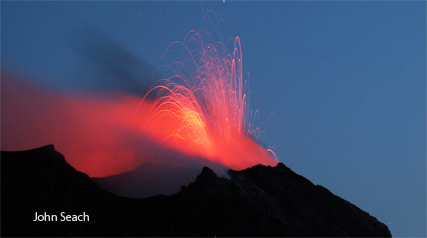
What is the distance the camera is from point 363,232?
3838cm

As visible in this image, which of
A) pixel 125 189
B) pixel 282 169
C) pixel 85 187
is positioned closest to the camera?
pixel 85 187

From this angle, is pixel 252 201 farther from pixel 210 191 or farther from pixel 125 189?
pixel 125 189

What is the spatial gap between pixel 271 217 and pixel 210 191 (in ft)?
19.0

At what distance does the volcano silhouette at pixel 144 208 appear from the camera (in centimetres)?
2744

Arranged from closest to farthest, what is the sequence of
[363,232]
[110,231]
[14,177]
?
[110,231]
[14,177]
[363,232]

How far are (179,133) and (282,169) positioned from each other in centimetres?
1392

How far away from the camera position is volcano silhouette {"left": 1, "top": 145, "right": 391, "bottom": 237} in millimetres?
27438

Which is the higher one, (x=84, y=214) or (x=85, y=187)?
(x=85, y=187)

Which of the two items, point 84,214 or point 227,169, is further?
point 227,169

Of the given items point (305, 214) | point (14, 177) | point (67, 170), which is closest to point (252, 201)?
point (305, 214)

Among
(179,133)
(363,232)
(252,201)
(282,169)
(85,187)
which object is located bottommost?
(363,232)

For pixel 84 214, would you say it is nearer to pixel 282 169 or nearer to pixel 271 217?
pixel 271 217

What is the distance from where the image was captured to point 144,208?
31.6m

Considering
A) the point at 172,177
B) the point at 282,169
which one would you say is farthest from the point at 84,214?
the point at 282,169
